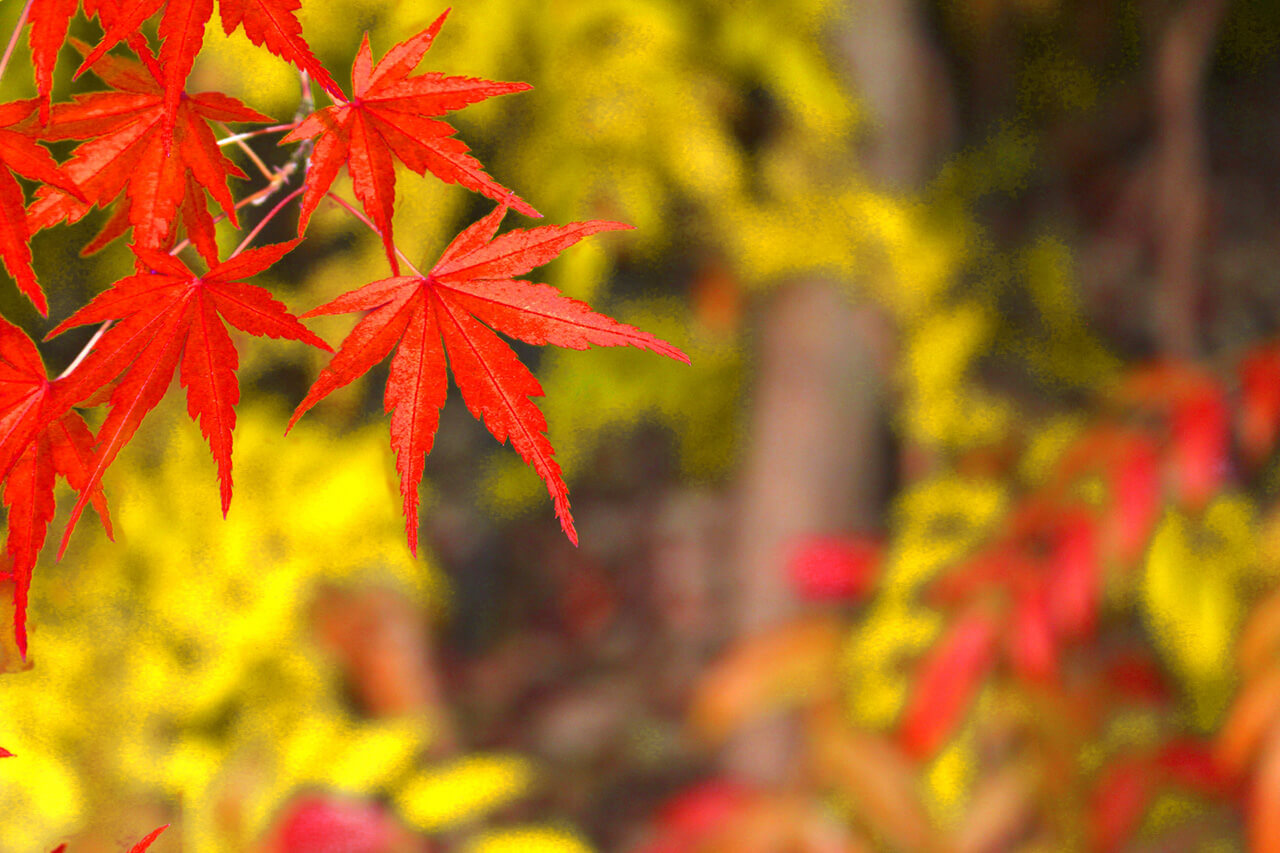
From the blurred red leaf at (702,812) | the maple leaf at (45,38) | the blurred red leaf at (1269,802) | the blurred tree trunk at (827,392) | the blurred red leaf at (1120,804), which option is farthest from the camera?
the blurred tree trunk at (827,392)

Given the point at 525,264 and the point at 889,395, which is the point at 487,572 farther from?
the point at 525,264

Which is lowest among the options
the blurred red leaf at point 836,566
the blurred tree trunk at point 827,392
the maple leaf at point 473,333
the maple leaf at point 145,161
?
the maple leaf at point 473,333

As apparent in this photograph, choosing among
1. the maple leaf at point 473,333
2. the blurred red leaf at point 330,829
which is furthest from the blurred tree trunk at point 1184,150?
the maple leaf at point 473,333

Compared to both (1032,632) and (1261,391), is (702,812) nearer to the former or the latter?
(1032,632)

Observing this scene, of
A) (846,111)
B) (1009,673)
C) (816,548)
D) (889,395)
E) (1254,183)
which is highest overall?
(1254,183)

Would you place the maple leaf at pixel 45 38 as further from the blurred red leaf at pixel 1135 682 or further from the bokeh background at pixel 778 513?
the blurred red leaf at pixel 1135 682

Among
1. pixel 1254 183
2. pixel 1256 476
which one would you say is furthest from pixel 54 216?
pixel 1254 183

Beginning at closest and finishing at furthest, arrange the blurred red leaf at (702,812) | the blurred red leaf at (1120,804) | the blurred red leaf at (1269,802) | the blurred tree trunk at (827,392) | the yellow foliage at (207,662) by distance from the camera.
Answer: the blurred red leaf at (1269,802) → the yellow foliage at (207,662) → the blurred red leaf at (1120,804) → the blurred red leaf at (702,812) → the blurred tree trunk at (827,392)

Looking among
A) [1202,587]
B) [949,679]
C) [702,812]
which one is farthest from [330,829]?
[1202,587]
